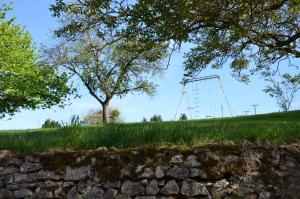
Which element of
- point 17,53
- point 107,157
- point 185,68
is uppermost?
point 17,53

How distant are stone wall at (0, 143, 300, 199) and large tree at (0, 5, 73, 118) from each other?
50.3ft

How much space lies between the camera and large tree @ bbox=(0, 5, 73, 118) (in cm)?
2317

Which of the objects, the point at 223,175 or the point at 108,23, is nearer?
the point at 223,175

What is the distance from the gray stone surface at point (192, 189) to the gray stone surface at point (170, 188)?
108 mm

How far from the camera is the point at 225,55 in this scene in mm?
13234

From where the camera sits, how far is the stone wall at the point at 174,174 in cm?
779

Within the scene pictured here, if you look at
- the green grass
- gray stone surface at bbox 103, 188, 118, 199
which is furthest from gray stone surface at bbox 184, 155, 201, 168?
gray stone surface at bbox 103, 188, 118, 199

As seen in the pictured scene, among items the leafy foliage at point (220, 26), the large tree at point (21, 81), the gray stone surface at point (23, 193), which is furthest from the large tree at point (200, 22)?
the large tree at point (21, 81)

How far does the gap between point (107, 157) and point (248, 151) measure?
2.64 m

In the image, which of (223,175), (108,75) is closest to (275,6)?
(223,175)

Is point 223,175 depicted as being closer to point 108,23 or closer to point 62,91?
point 108,23

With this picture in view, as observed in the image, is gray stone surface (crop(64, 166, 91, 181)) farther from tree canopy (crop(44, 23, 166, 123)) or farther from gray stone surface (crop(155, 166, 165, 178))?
tree canopy (crop(44, 23, 166, 123))

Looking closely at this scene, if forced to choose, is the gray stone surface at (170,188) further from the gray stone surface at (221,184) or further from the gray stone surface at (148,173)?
the gray stone surface at (221,184)

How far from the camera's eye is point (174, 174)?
7918 millimetres
